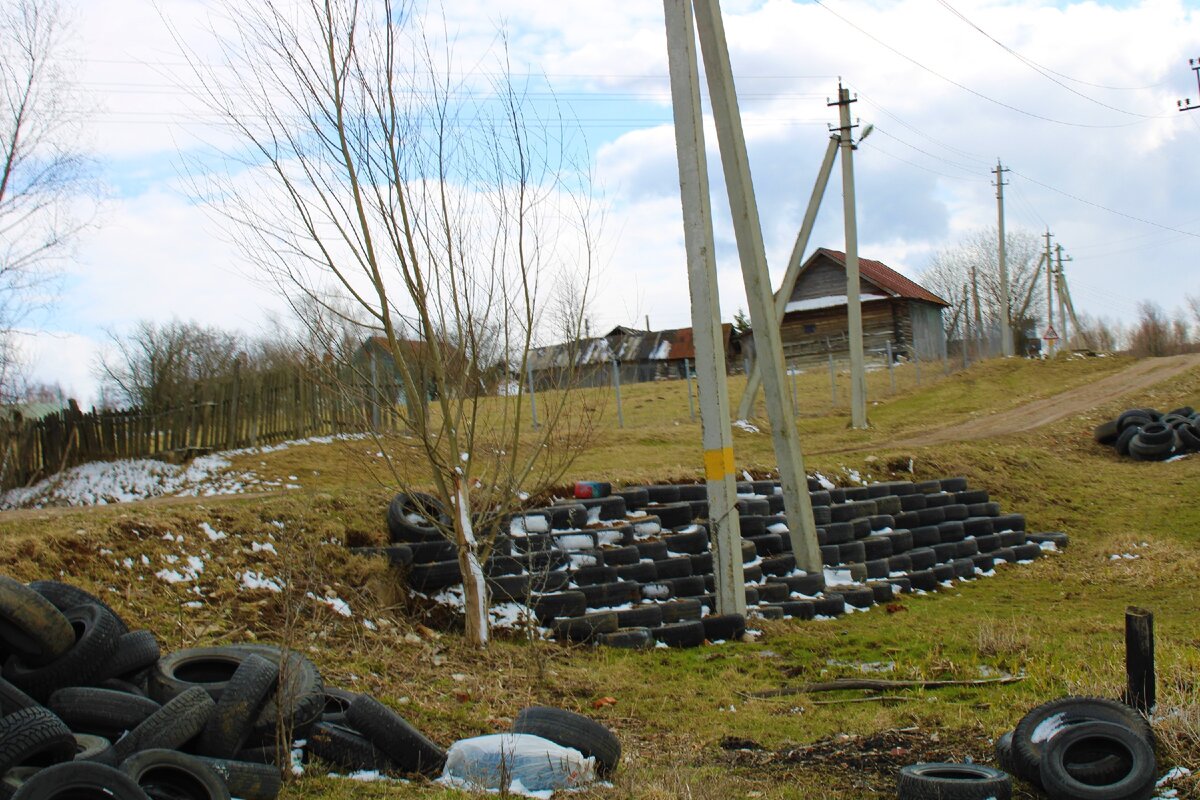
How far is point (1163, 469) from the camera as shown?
23.2 m

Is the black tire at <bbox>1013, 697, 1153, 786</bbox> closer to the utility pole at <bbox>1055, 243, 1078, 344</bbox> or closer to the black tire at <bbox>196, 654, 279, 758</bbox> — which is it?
the black tire at <bbox>196, 654, 279, 758</bbox>

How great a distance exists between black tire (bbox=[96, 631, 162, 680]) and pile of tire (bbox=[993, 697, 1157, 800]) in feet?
17.6

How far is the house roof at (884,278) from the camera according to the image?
4878cm

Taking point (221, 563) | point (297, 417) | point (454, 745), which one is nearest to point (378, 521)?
point (221, 563)

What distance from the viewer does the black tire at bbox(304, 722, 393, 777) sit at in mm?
6520

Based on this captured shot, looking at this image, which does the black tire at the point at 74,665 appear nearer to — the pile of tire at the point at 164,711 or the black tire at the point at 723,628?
the pile of tire at the point at 164,711

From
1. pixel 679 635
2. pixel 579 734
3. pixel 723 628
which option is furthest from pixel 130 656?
pixel 723 628

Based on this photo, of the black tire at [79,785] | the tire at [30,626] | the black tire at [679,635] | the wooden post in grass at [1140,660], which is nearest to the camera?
the black tire at [79,785]

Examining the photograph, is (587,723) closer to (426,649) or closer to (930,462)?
(426,649)

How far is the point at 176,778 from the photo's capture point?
527cm

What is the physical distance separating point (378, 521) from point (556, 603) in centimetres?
232

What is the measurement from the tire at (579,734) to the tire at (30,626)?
283 centimetres

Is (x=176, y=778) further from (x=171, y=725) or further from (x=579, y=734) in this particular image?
(x=579, y=734)

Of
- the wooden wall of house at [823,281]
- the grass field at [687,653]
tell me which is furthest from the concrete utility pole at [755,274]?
the wooden wall of house at [823,281]
